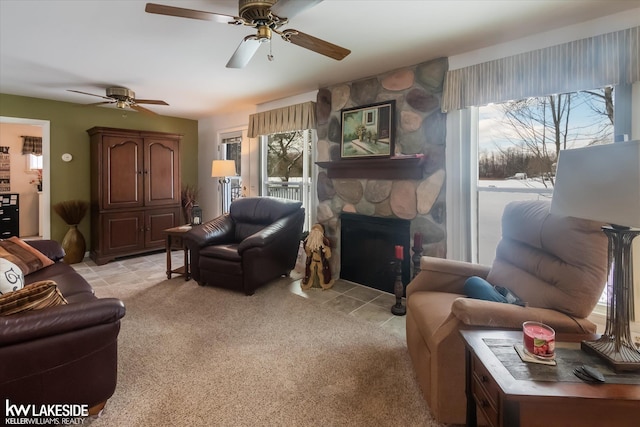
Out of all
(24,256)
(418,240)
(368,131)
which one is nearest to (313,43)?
(368,131)

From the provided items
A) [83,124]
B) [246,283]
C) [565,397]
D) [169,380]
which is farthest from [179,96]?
[565,397]

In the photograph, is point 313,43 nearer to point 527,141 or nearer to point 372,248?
point 527,141

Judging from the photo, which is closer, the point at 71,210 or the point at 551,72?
the point at 551,72

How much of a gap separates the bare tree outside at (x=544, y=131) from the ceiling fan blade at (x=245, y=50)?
2.21 meters

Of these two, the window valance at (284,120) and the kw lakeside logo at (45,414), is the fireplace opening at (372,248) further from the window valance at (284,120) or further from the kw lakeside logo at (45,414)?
the kw lakeside logo at (45,414)

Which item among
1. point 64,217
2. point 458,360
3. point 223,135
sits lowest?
point 458,360

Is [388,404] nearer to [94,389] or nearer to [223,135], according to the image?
[94,389]

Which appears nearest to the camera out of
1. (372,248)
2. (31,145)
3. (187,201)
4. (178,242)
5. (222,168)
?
(372,248)

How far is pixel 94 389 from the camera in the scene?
158cm

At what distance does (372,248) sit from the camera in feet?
12.1

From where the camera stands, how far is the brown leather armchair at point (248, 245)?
3381 mm

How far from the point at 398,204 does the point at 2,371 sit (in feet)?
10.2

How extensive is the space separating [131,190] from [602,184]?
5.50m

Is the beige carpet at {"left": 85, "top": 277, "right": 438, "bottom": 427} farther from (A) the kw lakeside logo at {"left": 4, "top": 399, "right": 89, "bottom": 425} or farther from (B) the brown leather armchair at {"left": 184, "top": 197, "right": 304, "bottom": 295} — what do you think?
(B) the brown leather armchair at {"left": 184, "top": 197, "right": 304, "bottom": 295}
